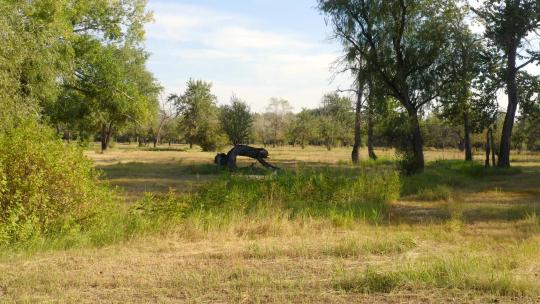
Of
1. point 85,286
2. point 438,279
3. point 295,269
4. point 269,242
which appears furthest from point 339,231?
point 85,286

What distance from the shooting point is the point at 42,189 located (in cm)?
795

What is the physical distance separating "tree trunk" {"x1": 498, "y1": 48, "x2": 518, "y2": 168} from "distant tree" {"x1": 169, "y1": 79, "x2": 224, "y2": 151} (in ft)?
127

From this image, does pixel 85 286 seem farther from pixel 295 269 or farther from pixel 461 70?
pixel 461 70

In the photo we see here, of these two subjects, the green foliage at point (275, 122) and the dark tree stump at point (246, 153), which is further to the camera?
the green foliage at point (275, 122)

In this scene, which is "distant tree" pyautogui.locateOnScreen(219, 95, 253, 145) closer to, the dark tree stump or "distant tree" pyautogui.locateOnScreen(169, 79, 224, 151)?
"distant tree" pyautogui.locateOnScreen(169, 79, 224, 151)

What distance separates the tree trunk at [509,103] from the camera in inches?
1024

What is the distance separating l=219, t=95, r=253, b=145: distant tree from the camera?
190ft

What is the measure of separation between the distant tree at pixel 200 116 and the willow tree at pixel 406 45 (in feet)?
127

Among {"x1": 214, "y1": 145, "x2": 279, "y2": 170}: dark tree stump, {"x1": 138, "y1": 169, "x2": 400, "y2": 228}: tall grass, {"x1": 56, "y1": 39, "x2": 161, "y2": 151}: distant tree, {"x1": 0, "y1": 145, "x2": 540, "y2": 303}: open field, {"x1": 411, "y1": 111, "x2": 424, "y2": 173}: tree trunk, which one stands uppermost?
{"x1": 56, "y1": 39, "x2": 161, "y2": 151}: distant tree

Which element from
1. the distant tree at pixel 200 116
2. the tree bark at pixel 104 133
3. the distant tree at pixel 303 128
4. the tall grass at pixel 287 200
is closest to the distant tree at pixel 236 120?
the distant tree at pixel 200 116

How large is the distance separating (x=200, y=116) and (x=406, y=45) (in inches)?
1861

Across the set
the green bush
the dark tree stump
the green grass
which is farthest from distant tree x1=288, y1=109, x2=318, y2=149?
the green grass

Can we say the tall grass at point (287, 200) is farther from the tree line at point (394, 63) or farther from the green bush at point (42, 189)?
the tree line at point (394, 63)

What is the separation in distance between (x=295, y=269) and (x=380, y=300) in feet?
4.83
